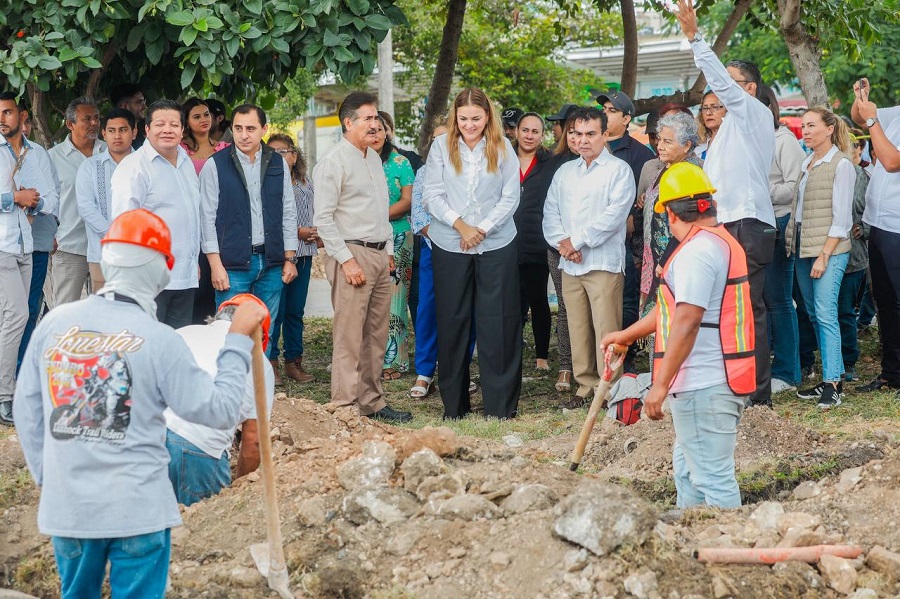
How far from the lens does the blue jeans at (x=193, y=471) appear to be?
5074mm

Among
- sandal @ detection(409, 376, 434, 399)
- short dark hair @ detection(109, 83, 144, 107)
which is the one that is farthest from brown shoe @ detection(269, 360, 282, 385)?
short dark hair @ detection(109, 83, 144, 107)

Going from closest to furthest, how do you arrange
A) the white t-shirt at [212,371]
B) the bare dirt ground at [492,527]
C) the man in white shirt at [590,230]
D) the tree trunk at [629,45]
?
the bare dirt ground at [492,527] < the white t-shirt at [212,371] < the man in white shirt at [590,230] < the tree trunk at [629,45]

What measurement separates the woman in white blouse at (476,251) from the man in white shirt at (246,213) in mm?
1135

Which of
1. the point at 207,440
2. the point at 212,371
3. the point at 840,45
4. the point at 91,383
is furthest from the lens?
the point at 840,45

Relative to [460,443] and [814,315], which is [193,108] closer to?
[460,443]

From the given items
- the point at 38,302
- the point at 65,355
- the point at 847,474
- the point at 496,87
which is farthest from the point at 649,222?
the point at 496,87

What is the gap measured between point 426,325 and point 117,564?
547 centimetres

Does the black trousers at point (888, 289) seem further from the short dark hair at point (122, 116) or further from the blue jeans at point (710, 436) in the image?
the short dark hair at point (122, 116)

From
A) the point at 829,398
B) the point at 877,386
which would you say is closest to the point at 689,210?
the point at 829,398

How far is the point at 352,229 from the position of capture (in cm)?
756

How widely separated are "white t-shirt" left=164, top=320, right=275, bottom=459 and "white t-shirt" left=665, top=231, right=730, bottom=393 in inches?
71.7

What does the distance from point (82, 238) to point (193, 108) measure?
1.36 meters

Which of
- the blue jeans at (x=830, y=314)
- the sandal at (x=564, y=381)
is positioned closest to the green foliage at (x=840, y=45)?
the blue jeans at (x=830, y=314)

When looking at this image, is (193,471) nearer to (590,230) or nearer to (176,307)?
(176,307)
